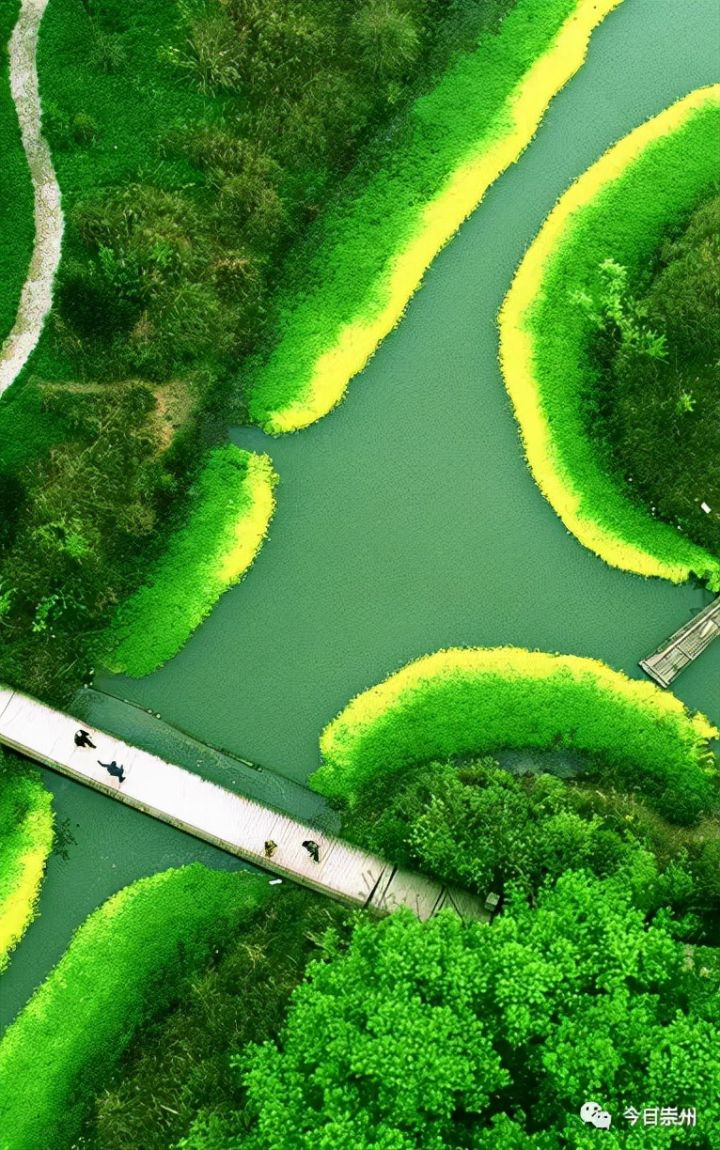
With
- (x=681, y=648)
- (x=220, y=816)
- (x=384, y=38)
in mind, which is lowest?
(x=220, y=816)

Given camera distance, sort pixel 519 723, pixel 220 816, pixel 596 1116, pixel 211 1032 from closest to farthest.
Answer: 1. pixel 596 1116
2. pixel 211 1032
3. pixel 220 816
4. pixel 519 723

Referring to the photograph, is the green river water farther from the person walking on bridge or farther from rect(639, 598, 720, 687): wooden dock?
the person walking on bridge

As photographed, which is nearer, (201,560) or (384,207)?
(201,560)

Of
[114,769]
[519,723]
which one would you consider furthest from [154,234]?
[519,723]

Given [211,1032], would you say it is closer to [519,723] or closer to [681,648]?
[519,723]

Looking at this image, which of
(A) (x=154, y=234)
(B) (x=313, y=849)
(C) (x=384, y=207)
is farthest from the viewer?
(C) (x=384, y=207)

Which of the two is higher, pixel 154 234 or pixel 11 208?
pixel 154 234

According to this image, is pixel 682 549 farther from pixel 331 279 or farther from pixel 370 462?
pixel 331 279

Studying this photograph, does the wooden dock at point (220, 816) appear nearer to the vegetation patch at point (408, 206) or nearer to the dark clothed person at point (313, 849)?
the dark clothed person at point (313, 849)

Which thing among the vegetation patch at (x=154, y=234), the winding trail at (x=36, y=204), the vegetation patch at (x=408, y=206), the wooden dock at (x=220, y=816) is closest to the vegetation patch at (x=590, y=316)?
the vegetation patch at (x=408, y=206)
